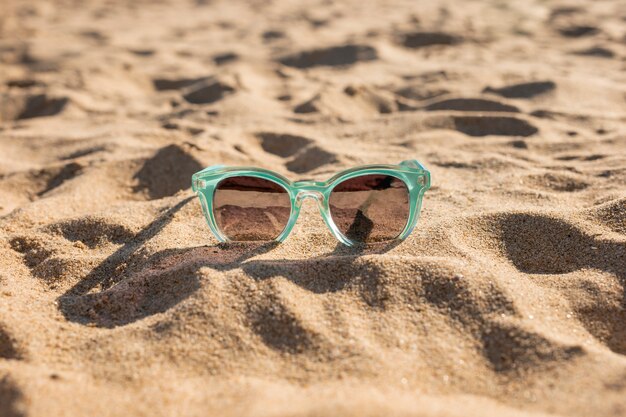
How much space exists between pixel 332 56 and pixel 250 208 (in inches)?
122

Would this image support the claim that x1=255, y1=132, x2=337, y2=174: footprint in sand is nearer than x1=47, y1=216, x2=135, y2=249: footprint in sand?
No

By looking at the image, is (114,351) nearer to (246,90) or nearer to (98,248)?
(98,248)

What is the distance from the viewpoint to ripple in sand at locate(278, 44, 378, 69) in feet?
15.7

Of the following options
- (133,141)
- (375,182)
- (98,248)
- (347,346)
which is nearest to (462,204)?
(375,182)

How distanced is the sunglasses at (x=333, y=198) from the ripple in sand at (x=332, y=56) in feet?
9.57

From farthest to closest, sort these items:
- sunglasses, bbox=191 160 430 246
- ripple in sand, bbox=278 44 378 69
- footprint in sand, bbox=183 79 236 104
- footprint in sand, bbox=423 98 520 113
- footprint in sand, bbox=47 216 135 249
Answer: ripple in sand, bbox=278 44 378 69 < footprint in sand, bbox=183 79 236 104 < footprint in sand, bbox=423 98 520 113 < footprint in sand, bbox=47 216 135 249 < sunglasses, bbox=191 160 430 246

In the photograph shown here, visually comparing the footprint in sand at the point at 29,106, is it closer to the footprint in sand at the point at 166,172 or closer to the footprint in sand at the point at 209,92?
the footprint in sand at the point at 209,92

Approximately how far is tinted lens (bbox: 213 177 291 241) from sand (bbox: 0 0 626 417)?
0.06m

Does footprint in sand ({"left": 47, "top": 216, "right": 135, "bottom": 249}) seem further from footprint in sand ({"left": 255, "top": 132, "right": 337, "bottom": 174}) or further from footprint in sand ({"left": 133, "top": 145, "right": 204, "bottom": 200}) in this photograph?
footprint in sand ({"left": 255, "top": 132, "right": 337, "bottom": 174})

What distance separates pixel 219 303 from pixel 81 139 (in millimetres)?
1994

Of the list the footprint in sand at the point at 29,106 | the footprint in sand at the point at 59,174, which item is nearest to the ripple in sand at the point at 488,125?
the footprint in sand at the point at 59,174

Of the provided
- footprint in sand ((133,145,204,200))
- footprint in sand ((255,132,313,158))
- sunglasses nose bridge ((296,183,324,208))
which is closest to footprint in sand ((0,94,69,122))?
footprint in sand ((133,145,204,200))

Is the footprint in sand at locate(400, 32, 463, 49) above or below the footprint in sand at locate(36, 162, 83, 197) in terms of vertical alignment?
below

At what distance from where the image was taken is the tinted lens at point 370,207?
1.99 metres
